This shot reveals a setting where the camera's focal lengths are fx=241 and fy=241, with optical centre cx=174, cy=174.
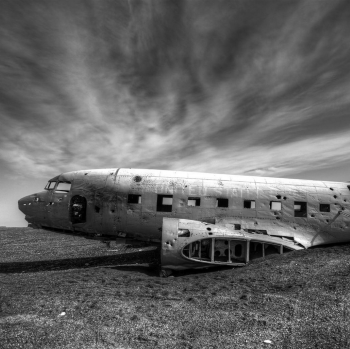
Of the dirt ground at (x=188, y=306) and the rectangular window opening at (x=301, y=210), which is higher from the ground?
the rectangular window opening at (x=301, y=210)

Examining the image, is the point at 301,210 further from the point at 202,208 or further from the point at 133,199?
the point at 133,199

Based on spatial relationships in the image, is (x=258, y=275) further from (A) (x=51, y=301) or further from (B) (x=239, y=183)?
(A) (x=51, y=301)

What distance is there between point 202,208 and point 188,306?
626cm

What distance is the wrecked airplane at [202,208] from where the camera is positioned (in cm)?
1396

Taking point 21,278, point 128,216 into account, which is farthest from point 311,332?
point 21,278

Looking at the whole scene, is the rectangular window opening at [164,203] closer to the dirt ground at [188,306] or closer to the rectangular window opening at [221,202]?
the rectangular window opening at [221,202]

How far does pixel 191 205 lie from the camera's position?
14242 millimetres

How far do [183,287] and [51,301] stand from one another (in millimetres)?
5334

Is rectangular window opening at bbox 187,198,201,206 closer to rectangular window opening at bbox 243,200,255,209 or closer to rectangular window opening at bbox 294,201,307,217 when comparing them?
rectangular window opening at bbox 243,200,255,209

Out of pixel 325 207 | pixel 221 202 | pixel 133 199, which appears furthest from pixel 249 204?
pixel 133 199

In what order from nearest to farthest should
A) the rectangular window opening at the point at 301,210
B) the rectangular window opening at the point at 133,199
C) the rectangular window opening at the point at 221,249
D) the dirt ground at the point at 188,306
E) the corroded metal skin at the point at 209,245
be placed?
the dirt ground at the point at 188,306 → the corroded metal skin at the point at 209,245 → the rectangular window opening at the point at 221,249 → the rectangular window opening at the point at 133,199 → the rectangular window opening at the point at 301,210

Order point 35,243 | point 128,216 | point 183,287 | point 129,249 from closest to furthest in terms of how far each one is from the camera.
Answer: point 183,287, point 128,216, point 129,249, point 35,243

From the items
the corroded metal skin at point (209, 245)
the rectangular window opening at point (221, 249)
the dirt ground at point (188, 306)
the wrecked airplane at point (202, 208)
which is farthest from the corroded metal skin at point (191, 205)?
the dirt ground at point (188, 306)

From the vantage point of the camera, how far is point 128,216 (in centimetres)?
1420
